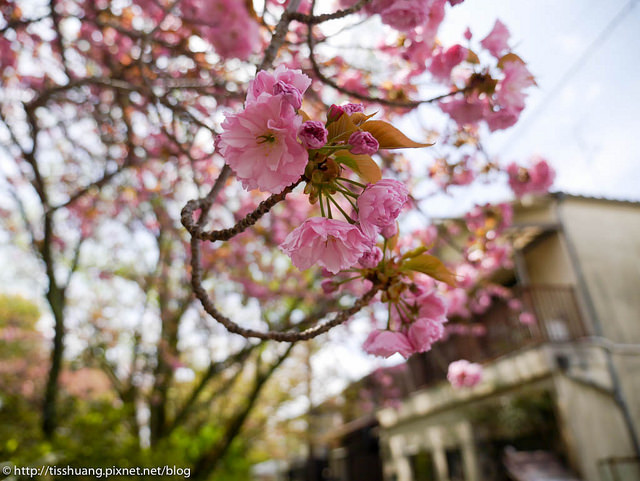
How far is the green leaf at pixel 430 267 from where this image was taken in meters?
1.14

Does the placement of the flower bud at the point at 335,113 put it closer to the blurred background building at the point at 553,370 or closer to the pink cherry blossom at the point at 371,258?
the pink cherry blossom at the point at 371,258

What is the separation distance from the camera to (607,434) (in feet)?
19.0

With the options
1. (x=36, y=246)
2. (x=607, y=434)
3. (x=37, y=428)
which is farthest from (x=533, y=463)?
(x=36, y=246)

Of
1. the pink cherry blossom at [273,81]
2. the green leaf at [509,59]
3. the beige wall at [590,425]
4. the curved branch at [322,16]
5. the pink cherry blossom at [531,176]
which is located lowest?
the beige wall at [590,425]

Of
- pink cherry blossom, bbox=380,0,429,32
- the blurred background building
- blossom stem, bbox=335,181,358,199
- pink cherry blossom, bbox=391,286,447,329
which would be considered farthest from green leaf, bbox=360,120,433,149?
the blurred background building

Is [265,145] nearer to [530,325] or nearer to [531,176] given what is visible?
[531,176]

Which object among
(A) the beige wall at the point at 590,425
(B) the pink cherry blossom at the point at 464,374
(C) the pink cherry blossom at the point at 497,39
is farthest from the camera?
(A) the beige wall at the point at 590,425

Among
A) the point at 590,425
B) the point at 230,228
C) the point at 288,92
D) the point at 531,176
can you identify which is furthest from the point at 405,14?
the point at 590,425

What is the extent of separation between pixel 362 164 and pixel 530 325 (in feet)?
22.1

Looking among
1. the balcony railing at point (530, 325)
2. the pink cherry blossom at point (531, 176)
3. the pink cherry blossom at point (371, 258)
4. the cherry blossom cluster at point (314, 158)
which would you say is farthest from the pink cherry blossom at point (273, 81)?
the balcony railing at point (530, 325)

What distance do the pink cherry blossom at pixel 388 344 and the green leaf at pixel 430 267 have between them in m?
0.19

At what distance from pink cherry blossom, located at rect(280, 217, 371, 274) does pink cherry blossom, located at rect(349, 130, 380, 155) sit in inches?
5.5

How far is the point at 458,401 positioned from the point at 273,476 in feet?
54.3

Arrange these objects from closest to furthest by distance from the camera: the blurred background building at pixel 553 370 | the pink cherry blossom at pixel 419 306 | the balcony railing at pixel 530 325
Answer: the pink cherry blossom at pixel 419 306
the blurred background building at pixel 553 370
the balcony railing at pixel 530 325
